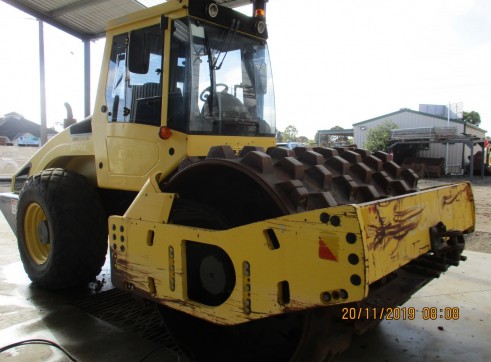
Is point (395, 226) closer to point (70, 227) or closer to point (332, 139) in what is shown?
point (70, 227)

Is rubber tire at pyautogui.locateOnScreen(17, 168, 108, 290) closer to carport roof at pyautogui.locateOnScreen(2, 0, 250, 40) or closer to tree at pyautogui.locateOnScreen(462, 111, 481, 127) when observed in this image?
carport roof at pyautogui.locateOnScreen(2, 0, 250, 40)

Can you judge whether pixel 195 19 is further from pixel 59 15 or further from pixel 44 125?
pixel 44 125

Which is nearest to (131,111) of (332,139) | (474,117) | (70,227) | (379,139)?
(70,227)

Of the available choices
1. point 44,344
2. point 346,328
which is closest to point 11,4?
point 44,344

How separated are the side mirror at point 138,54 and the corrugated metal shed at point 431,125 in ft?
77.2

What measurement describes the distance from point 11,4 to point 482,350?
694 cm

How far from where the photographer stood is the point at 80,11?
5.90 meters

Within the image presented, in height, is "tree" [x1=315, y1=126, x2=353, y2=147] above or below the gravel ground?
above

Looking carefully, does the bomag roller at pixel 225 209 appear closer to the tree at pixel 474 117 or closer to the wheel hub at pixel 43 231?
the wheel hub at pixel 43 231

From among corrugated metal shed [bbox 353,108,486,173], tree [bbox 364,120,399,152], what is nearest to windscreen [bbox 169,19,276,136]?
tree [bbox 364,120,399,152]

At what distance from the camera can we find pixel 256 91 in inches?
154

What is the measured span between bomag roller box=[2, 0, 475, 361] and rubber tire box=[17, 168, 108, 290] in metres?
0.01

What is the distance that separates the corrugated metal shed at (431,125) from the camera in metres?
24.0

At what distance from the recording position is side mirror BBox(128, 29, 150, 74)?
10.6ft
